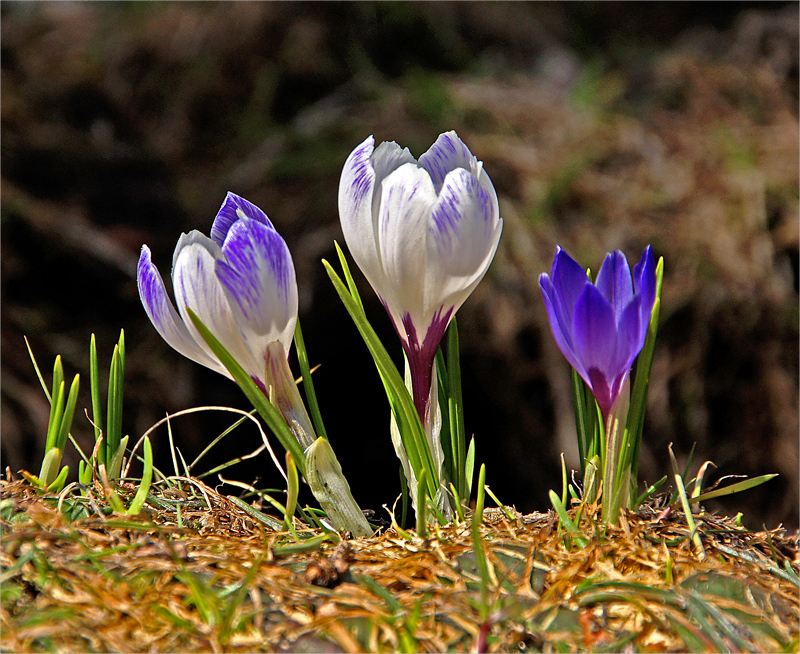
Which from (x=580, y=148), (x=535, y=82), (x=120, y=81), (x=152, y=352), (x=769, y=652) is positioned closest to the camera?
(x=769, y=652)

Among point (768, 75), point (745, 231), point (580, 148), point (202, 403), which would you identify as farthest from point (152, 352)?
point (768, 75)

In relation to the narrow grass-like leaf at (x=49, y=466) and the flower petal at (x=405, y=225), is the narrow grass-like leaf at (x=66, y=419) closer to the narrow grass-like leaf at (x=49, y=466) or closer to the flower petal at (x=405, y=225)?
the narrow grass-like leaf at (x=49, y=466)

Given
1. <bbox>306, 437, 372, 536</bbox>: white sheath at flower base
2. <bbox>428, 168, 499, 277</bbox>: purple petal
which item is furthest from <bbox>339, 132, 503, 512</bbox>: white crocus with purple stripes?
<bbox>306, 437, 372, 536</bbox>: white sheath at flower base

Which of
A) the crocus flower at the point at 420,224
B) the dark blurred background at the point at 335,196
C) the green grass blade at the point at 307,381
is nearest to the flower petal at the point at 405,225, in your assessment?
the crocus flower at the point at 420,224

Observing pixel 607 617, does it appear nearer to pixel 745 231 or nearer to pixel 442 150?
pixel 442 150

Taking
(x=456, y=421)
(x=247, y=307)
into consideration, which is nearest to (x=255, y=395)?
(x=247, y=307)

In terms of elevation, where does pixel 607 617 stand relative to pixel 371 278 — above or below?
below
